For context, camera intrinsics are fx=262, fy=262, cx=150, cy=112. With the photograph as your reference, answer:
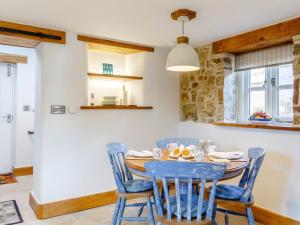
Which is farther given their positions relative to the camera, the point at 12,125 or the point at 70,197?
the point at 12,125

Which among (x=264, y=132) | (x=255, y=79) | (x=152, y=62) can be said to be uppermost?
(x=152, y=62)

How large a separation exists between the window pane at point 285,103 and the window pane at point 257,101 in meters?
0.23

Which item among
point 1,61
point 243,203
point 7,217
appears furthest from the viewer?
point 1,61

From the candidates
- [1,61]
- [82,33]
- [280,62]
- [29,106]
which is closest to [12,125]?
[29,106]

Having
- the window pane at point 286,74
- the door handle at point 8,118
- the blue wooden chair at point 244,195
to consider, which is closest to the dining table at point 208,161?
the blue wooden chair at point 244,195

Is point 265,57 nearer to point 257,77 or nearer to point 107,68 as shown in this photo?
point 257,77

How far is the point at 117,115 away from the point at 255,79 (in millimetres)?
1912

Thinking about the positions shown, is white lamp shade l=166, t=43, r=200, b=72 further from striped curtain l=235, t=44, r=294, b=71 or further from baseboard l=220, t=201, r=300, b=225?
baseboard l=220, t=201, r=300, b=225

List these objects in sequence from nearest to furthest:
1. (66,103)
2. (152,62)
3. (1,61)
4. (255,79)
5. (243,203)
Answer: (243,203) < (66,103) < (255,79) < (152,62) < (1,61)

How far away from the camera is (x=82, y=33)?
10.6 feet

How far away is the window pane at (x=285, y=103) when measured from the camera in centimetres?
307

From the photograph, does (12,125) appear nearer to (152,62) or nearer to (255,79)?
(152,62)

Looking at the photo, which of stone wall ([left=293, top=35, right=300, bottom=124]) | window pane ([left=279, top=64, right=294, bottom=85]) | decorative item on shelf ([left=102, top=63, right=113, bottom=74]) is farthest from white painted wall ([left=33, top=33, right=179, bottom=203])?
stone wall ([left=293, top=35, right=300, bottom=124])

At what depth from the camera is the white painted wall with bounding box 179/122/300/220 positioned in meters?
2.68
